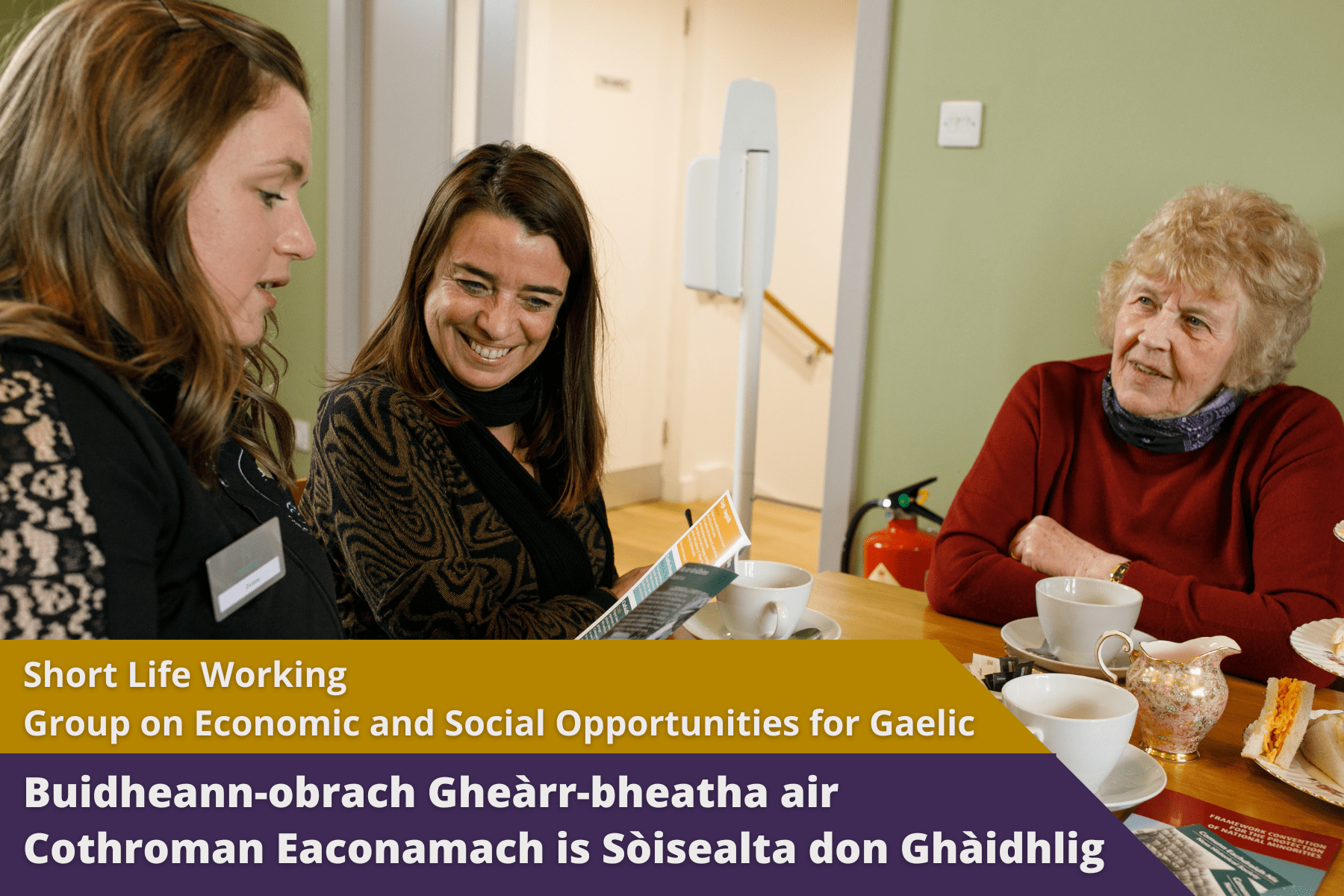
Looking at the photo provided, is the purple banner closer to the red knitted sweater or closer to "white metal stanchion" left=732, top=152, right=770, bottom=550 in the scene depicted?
the red knitted sweater

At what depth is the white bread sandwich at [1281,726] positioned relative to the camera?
0.95 meters

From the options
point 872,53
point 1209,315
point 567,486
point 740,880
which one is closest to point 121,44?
point 740,880

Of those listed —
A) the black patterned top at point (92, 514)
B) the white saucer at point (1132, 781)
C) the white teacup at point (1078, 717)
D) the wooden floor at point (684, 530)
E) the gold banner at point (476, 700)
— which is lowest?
the wooden floor at point (684, 530)

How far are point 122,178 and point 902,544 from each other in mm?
1798

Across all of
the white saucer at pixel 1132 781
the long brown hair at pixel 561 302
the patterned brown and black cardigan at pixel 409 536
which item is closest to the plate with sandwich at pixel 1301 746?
the white saucer at pixel 1132 781

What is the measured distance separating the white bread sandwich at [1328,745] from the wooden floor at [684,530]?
9.21ft

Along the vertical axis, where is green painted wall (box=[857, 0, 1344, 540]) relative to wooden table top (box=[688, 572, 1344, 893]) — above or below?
above

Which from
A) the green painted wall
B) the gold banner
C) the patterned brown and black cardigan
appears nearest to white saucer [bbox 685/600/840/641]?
the patterned brown and black cardigan

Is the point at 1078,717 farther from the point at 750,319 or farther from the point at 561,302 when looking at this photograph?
the point at 750,319

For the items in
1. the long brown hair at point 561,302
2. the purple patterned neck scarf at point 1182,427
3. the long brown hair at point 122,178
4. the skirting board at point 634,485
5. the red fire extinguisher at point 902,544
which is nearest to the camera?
the long brown hair at point 122,178

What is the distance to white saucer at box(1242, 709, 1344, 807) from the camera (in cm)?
89

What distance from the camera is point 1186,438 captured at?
168 cm

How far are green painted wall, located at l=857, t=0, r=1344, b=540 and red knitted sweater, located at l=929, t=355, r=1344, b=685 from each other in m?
0.40

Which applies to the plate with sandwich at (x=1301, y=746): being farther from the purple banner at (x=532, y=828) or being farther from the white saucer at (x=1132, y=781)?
the purple banner at (x=532, y=828)
